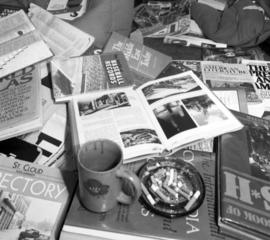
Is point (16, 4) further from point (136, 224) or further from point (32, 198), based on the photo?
point (136, 224)

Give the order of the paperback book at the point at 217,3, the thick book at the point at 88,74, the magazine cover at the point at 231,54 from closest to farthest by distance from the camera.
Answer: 1. the thick book at the point at 88,74
2. the magazine cover at the point at 231,54
3. the paperback book at the point at 217,3

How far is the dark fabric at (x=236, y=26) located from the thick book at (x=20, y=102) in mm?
570

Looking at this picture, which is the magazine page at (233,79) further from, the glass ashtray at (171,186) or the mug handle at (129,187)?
the mug handle at (129,187)

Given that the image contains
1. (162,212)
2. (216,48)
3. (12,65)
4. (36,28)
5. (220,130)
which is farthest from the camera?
(216,48)

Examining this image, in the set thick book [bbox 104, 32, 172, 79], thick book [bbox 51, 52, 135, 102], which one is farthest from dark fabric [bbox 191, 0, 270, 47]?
thick book [bbox 51, 52, 135, 102]

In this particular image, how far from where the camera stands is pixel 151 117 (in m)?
0.74

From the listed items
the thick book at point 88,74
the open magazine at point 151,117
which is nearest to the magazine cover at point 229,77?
the open magazine at point 151,117

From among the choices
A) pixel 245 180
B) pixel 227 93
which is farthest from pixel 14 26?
pixel 245 180

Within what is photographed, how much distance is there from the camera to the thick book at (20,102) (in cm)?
69

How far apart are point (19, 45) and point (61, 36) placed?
0.12 meters

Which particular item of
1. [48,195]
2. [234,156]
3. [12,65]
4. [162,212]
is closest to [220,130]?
[234,156]

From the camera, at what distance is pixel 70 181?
659mm

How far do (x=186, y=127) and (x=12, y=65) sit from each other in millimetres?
435

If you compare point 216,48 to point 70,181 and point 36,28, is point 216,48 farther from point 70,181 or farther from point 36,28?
point 70,181
